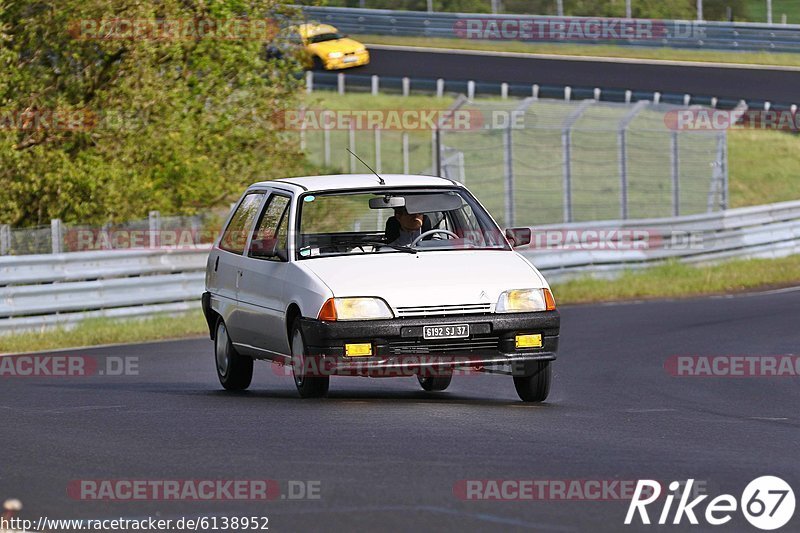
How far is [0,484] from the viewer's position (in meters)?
7.69

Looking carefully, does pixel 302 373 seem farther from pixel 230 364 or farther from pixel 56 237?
pixel 56 237

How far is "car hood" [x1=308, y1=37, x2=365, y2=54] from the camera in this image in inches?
1981

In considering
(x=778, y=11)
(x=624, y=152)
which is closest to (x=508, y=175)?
(x=624, y=152)

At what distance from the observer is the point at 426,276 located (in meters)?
10.6

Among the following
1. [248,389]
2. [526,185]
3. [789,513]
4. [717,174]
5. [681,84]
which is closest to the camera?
[789,513]

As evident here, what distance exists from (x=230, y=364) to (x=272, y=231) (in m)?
1.37

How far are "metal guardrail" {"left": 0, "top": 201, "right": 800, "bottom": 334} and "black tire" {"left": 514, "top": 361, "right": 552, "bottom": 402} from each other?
32.5 ft

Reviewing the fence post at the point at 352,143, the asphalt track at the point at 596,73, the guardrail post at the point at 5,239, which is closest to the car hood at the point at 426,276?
the guardrail post at the point at 5,239

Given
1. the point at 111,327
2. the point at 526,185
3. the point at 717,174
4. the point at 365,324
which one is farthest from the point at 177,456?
the point at 526,185

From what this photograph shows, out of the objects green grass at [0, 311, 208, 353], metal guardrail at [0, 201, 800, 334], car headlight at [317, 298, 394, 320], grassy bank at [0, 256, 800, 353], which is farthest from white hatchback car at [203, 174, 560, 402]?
metal guardrail at [0, 201, 800, 334]

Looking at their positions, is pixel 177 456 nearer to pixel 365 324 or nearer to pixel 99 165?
pixel 365 324

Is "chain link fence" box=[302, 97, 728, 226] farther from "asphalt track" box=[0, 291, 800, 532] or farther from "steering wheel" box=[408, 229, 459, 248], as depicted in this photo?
"steering wheel" box=[408, 229, 459, 248]

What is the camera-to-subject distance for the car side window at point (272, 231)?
1158 centimetres

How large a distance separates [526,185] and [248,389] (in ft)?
87.2
